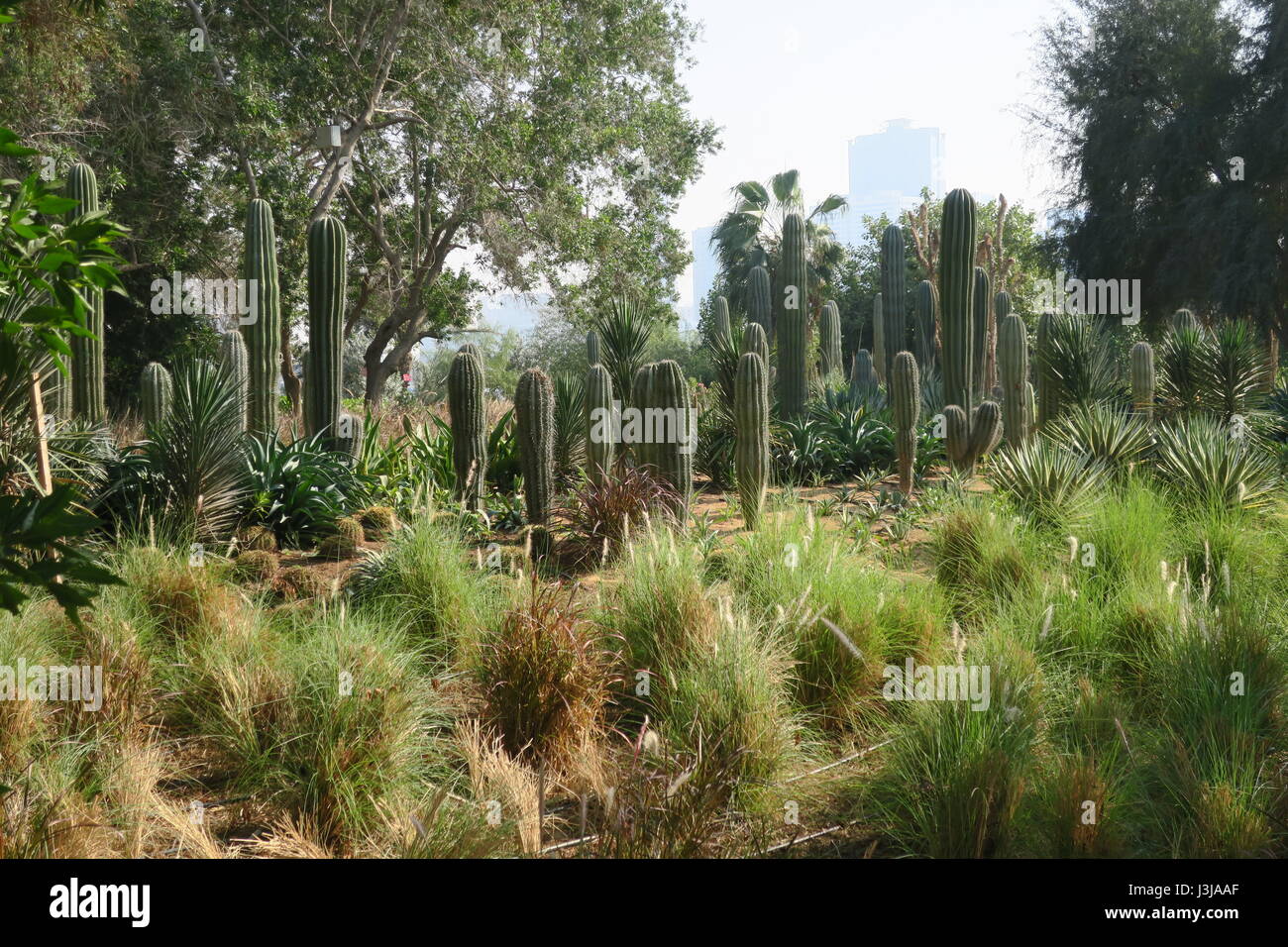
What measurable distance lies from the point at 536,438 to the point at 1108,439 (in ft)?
17.0

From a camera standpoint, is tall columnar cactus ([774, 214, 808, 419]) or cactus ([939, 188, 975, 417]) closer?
cactus ([939, 188, 975, 417])

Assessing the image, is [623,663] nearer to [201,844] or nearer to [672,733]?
[672,733]

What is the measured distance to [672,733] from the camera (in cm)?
463

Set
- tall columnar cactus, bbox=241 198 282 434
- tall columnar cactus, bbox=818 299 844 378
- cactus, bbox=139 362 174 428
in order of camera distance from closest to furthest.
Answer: cactus, bbox=139 362 174 428 → tall columnar cactus, bbox=241 198 282 434 → tall columnar cactus, bbox=818 299 844 378

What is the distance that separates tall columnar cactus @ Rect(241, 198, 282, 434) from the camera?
34.4 feet

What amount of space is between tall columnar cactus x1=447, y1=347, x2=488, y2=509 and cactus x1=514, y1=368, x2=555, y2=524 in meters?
0.44

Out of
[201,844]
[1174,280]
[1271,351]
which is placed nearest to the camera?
[201,844]

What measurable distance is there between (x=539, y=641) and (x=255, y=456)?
4866mm

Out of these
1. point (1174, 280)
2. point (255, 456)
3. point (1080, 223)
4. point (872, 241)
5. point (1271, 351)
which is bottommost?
point (255, 456)

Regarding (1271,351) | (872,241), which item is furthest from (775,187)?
(1271,351)

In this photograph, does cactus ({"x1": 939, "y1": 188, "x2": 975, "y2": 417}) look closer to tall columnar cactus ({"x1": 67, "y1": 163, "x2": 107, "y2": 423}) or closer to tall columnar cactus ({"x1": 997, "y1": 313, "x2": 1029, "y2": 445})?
tall columnar cactus ({"x1": 997, "y1": 313, "x2": 1029, "y2": 445})

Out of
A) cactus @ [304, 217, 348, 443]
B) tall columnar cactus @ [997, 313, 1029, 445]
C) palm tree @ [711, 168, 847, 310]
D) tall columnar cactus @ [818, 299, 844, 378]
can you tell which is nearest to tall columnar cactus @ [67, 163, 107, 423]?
cactus @ [304, 217, 348, 443]

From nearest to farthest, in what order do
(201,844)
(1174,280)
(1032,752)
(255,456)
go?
1. (201,844)
2. (1032,752)
3. (255,456)
4. (1174,280)
